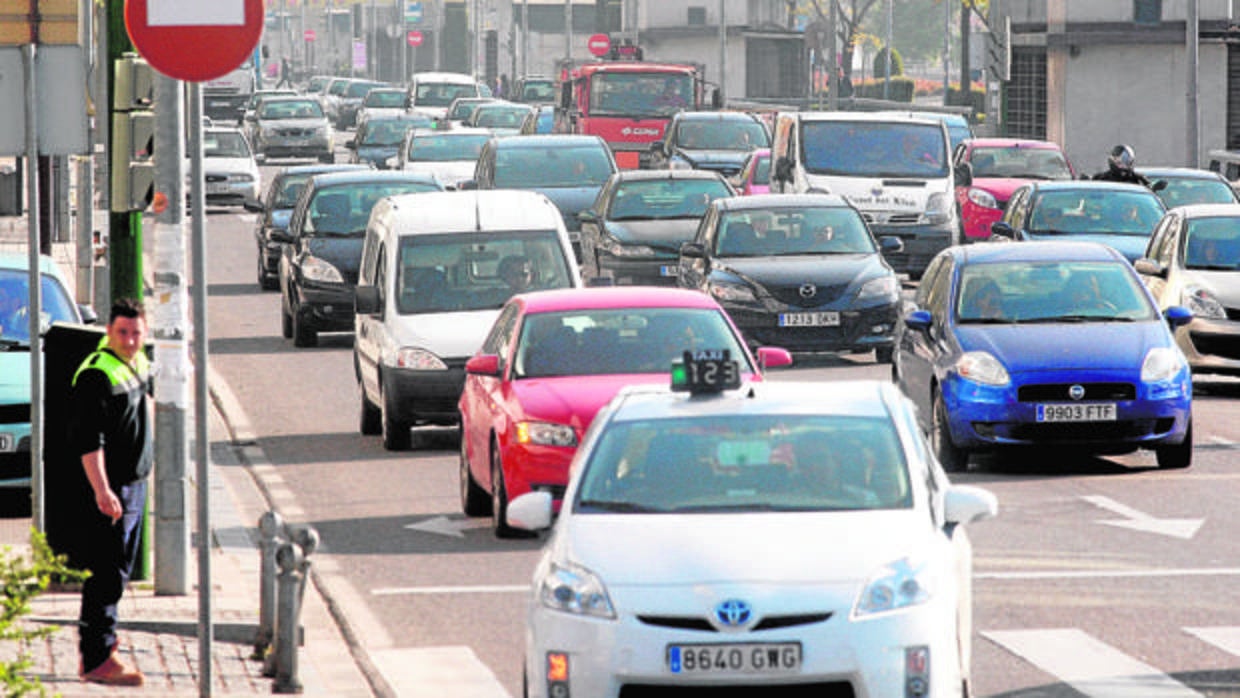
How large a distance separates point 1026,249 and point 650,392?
9.79 m

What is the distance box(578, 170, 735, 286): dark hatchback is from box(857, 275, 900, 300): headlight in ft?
21.2

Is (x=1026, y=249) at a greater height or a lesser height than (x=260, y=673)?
greater

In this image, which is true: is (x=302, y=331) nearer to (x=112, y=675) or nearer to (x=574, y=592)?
Result: (x=112, y=675)

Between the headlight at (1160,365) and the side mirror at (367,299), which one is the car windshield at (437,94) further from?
the headlight at (1160,365)

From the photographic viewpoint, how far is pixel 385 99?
291 feet

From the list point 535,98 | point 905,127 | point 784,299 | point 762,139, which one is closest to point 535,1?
point 535,98

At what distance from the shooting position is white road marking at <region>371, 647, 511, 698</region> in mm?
11773

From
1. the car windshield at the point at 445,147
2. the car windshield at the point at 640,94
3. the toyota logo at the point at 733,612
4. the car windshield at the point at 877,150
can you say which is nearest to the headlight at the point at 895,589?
the toyota logo at the point at 733,612

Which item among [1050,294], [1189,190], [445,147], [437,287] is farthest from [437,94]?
[1050,294]

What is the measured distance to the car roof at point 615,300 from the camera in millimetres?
17562

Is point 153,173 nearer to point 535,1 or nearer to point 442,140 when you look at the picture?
point 442,140

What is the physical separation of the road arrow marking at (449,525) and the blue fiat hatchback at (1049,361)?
3.66m

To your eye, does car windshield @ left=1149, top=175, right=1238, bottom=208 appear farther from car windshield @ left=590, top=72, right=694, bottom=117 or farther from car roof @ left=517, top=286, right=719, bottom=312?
car windshield @ left=590, top=72, right=694, bottom=117

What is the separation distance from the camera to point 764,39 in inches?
4075
